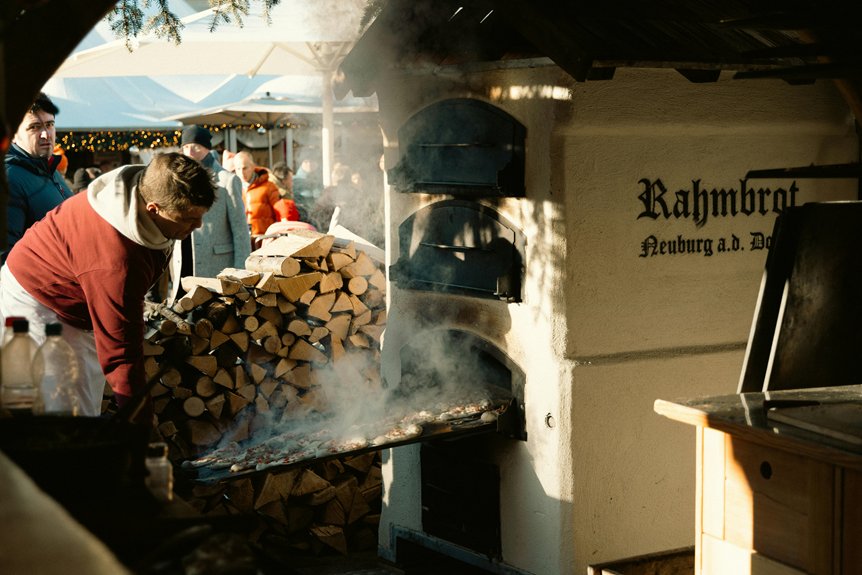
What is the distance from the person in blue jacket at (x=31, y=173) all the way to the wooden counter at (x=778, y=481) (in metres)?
4.01

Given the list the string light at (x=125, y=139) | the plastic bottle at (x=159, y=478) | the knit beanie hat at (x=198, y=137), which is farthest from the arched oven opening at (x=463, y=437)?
the string light at (x=125, y=139)

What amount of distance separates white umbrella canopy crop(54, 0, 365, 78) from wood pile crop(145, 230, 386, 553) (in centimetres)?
323

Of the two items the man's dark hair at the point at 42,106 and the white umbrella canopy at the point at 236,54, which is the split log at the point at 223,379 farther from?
the white umbrella canopy at the point at 236,54

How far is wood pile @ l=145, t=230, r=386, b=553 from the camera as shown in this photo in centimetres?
643

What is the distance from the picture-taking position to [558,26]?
421 cm

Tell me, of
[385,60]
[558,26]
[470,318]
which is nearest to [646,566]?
[470,318]

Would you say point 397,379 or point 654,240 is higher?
point 654,240

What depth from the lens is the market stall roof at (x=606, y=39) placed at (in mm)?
3553

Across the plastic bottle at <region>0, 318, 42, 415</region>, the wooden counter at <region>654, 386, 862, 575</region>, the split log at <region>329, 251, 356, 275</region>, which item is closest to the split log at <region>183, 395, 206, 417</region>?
the split log at <region>329, 251, 356, 275</region>

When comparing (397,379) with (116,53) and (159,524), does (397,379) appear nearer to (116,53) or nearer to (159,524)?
(159,524)

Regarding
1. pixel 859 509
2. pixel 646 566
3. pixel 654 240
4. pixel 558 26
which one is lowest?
pixel 646 566

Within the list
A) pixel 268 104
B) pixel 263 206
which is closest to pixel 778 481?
pixel 263 206

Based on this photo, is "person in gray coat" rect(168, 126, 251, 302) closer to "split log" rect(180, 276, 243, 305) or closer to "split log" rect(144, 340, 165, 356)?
"split log" rect(180, 276, 243, 305)

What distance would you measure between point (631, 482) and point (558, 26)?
2.09m
